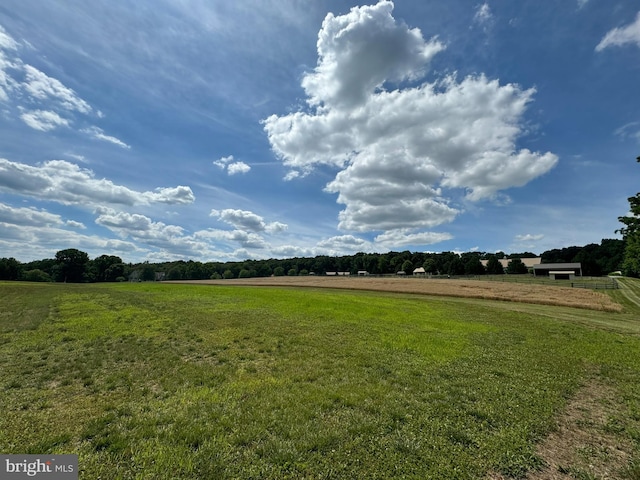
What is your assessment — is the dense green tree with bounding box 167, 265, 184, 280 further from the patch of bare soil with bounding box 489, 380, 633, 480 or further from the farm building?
the patch of bare soil with bounding box 489, 380, 633, 480

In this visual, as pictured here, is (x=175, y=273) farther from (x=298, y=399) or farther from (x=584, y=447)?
(x=584, y=447)

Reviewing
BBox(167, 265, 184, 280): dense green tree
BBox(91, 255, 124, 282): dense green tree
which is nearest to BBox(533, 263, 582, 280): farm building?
BBox(167, 265, 184, 280): dense green tree

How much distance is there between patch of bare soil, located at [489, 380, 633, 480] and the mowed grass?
15 centimetres

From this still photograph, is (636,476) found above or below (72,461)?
below

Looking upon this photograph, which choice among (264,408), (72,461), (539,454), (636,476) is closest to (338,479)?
(264,408)

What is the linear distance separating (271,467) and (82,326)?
1665 cm

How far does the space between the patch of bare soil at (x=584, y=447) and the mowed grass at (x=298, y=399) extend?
0.51ft

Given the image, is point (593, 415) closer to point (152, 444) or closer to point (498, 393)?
point (498, 393)

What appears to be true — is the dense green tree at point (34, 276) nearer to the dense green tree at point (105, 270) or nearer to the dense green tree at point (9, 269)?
the dense green tree at point (9, 269)

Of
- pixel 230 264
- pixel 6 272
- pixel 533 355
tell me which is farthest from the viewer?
pixel 230 264

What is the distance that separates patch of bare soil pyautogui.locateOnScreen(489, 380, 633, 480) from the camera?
181 inches

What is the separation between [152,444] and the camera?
4902 mm

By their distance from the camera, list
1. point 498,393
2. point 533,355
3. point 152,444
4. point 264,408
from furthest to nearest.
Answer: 1. point 533,355
2. point 498,393
3. point 264,408
4. point 152,444

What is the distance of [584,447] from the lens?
5293 millimetres
